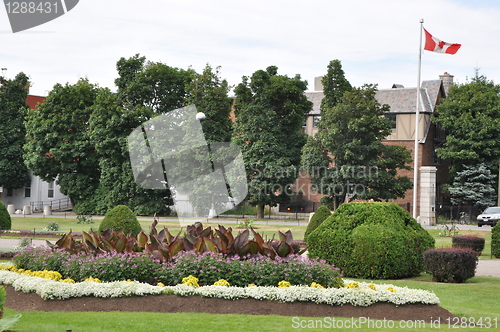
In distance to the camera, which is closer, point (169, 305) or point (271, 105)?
point (169, 305)

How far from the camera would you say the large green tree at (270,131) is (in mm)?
41500

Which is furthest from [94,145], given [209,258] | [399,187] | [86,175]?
[209,258]

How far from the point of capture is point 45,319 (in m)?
9.03

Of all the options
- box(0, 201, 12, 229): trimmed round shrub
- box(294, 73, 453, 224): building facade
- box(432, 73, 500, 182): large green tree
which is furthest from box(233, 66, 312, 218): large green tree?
box(0, 201, 12, 229): trimmed round shrub

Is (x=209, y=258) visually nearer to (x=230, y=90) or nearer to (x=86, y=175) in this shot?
(x=230, y=90)

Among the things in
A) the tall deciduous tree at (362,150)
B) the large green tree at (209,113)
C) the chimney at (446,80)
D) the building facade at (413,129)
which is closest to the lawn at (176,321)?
the tall deciduous tree at (362,150)

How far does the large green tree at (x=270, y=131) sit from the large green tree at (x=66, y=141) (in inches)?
544

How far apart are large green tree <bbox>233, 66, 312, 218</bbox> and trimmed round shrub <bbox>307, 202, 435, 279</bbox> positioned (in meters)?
26.1

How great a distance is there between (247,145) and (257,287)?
32.5m

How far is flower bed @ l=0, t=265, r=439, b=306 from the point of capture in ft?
31.8

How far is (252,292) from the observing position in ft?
32.5

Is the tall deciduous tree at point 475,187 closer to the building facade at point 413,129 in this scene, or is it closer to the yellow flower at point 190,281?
the building facade at point 413,129

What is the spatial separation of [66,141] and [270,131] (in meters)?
17.5

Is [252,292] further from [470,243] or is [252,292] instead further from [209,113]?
[209,113]
